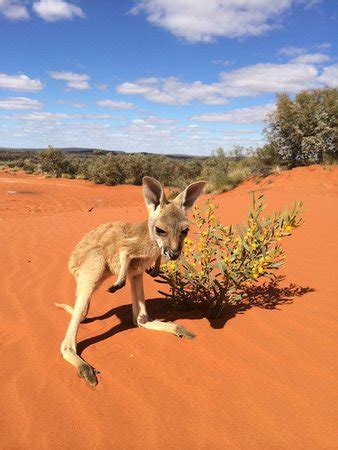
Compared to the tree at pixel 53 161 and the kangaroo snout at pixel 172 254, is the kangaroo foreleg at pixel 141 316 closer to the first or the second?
the kangaroo snout at pixel 172 254

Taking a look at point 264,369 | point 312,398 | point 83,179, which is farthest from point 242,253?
point 83,179

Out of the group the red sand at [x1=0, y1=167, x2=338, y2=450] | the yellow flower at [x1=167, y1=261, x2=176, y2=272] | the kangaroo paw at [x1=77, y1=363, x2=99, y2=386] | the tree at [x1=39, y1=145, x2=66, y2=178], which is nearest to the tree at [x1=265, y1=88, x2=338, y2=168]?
the red sand at [x1=0, y1=167, x2=338, y2=450]

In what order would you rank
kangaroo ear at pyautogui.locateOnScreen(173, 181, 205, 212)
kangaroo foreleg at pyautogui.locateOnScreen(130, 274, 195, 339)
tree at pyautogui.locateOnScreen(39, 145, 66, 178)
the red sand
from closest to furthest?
the red sand < kangaroo ear at pyautogui.locateOnScreen(173, 181, 205, 212) < kangaroo foreleg at pyautogui.locateOnScreen(130, 274, 195, 339) < tree at pyautogui.locateOnScreen(39, 145, 66, 178)

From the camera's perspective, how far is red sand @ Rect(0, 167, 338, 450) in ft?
7.39

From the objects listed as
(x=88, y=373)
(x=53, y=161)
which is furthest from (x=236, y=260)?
(x=53, y=161)

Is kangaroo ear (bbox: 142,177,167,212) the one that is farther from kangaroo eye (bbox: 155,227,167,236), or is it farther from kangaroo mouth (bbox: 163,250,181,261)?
kangaroo mouth (bbox: 163,250,181,261)

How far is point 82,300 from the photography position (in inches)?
126

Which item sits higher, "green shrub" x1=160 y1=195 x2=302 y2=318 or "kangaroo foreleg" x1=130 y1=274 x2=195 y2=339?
"green shrub" x1=160 y1=195 x2=302 y2=318

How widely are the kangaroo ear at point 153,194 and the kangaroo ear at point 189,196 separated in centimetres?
13

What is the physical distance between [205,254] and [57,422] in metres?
2.09

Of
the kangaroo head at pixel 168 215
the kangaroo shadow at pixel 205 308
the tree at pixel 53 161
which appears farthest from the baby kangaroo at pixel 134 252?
the tree at pixel 53 161

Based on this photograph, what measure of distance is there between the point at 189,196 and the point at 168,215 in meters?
0.35

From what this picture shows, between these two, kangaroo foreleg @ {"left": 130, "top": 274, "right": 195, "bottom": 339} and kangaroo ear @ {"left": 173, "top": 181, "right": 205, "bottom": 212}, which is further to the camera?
kangaroo foreleg @ {"left": 130, "top": 274, "right": 195, "bottom": 339}

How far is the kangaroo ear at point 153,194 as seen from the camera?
3.04 m
